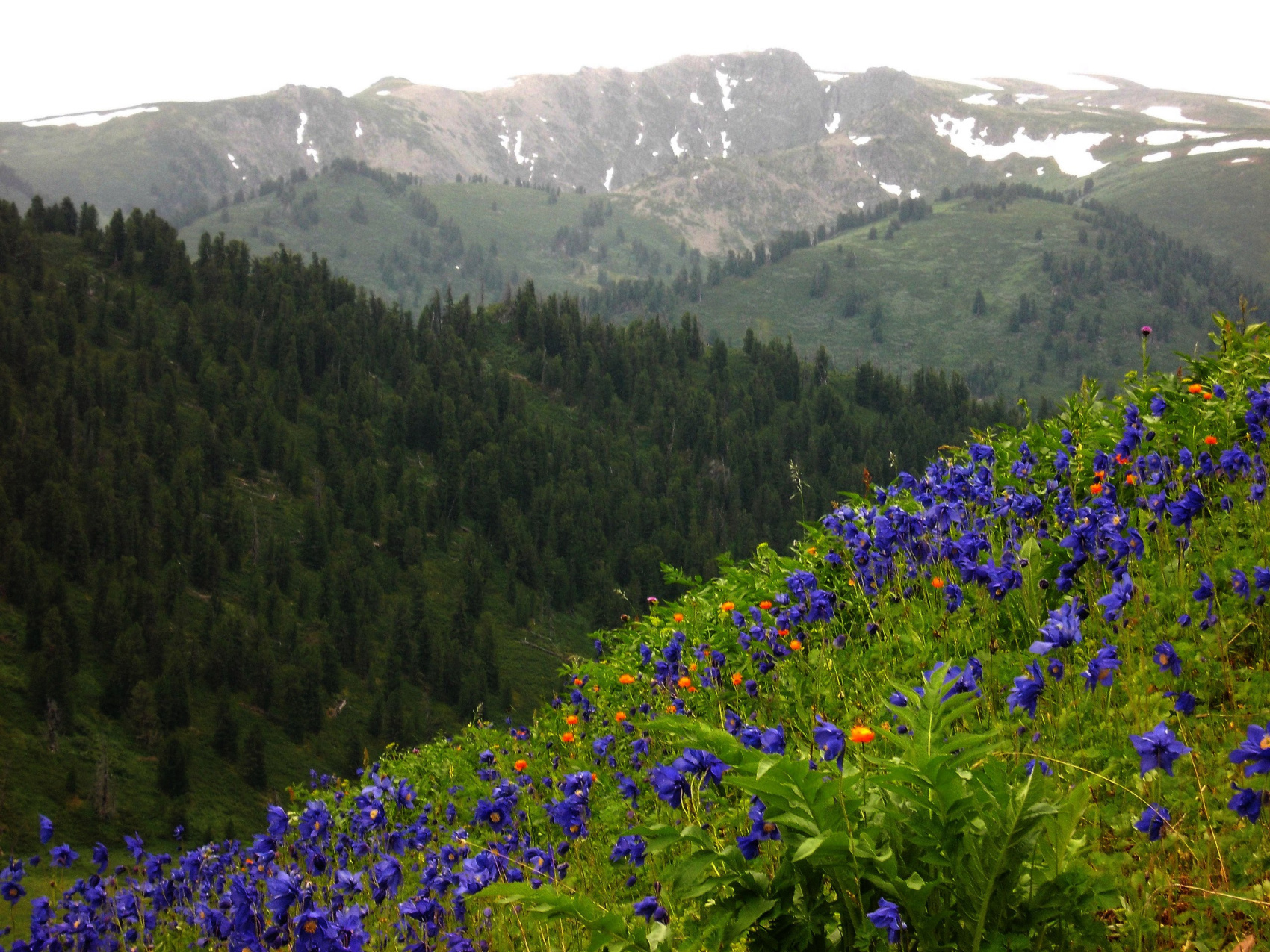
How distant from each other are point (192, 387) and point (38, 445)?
30099mm

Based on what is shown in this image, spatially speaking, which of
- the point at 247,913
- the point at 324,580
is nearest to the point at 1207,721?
the point at 247,913

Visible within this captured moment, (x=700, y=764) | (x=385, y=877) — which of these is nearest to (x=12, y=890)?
(x=385, y=877)

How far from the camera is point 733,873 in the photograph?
3217 mm

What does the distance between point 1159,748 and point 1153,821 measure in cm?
40

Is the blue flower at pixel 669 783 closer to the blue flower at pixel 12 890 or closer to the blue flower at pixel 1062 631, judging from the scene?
the blue flower at pixel 1062 631

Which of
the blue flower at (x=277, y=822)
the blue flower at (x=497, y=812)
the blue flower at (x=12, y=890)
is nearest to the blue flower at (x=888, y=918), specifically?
the blue flower at (x=497, y=812)

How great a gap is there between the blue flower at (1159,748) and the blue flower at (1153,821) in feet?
0.54

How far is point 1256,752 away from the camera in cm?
304

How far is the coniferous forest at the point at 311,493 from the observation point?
284ft

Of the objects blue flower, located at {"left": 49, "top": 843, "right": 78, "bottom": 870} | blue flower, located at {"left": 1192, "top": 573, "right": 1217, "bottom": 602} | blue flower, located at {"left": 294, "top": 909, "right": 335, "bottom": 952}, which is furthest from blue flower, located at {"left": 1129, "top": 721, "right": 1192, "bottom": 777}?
blue flower, located at {"left": 49, "top": 843, "right": 78, "bottom": 870}

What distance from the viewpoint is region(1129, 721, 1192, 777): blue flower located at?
10.8 ft

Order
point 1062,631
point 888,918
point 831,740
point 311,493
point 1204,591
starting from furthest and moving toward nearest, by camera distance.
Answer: point 311,493, point 1204,591, point 1062,631, point 831,740, point 888,918

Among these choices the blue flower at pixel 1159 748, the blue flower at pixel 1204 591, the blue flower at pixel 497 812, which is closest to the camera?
the blue flower at pixel 1159 748

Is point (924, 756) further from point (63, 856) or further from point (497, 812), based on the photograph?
point (63, 856)
